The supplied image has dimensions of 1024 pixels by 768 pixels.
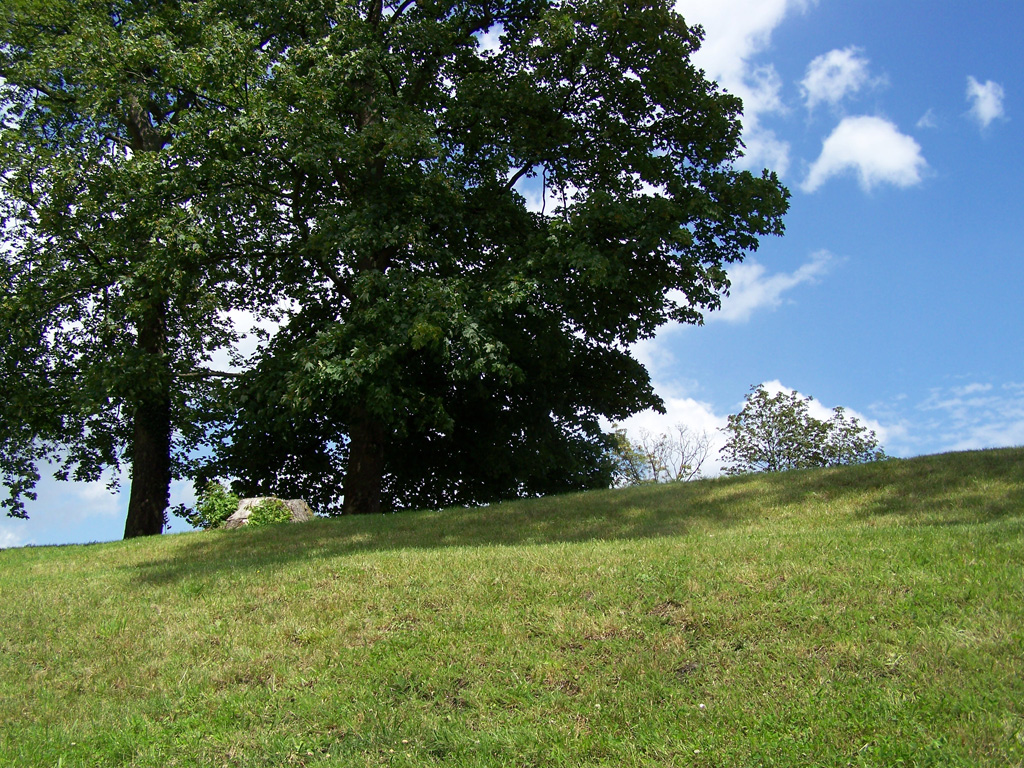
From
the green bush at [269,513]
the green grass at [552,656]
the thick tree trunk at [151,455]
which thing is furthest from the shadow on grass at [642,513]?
the thick tree trunk at [151,455]

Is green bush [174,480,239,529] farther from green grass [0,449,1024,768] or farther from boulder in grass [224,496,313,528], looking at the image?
green grass [0,449,1024,768]

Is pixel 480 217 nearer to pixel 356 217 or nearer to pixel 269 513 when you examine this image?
pixel 356 217

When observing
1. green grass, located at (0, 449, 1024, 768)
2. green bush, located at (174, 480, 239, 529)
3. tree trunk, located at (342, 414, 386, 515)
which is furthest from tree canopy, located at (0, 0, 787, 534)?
green grass, located at (0, 449, 1024, 768)

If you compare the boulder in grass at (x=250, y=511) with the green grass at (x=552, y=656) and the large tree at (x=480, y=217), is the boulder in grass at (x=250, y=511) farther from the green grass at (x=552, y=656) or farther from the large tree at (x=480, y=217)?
the green grass at (x=552, y=656)

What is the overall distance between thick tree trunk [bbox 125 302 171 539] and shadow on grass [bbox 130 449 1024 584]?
445cm

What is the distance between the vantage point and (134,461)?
21219 millimetres

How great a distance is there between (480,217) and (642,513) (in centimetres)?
878

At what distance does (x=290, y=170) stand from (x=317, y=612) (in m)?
13.3

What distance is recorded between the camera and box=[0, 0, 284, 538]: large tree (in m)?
18.6

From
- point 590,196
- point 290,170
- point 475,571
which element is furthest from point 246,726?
point 290,170

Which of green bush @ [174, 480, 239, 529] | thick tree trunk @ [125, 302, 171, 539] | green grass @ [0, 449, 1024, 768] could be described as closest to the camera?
green grass @ [0, 449, 1024, 768]

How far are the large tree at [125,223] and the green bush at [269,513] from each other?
3.64 m

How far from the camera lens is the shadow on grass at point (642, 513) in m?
12.9

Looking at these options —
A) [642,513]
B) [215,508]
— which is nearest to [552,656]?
[642,513]
